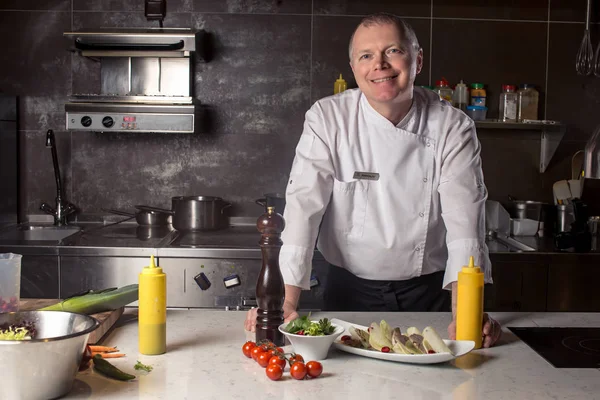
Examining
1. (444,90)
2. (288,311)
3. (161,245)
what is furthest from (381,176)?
(444,90)

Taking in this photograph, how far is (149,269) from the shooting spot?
1.56m

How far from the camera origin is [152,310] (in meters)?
1.56

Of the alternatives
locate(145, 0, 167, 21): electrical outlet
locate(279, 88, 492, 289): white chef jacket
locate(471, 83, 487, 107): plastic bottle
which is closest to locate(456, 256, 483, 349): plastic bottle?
locate(279, 88, 492, 289): white chef jacket

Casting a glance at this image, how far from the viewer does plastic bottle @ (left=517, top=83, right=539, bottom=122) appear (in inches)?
152

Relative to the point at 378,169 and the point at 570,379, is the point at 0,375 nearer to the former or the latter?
the point at 570,379

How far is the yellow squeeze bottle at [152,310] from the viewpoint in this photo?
5.09 ft

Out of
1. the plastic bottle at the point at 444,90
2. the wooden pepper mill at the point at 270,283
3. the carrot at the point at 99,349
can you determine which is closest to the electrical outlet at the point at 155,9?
the plastic bottle at the point at 444,90

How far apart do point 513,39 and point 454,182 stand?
2042mm

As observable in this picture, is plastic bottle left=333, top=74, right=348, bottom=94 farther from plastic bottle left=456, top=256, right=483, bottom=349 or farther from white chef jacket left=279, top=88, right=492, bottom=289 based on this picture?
plastic bottle left=456, top=256, right=483, bottom=349

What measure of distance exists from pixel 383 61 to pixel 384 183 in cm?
41

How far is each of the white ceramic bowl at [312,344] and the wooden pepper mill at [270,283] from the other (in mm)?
80

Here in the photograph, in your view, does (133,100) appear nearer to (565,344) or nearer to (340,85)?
(340,85)

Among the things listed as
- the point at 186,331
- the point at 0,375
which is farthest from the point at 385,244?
the point at 0,375

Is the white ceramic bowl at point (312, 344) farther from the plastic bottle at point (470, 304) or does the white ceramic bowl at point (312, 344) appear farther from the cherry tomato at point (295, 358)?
the plastic bottle at point (470, 304)
